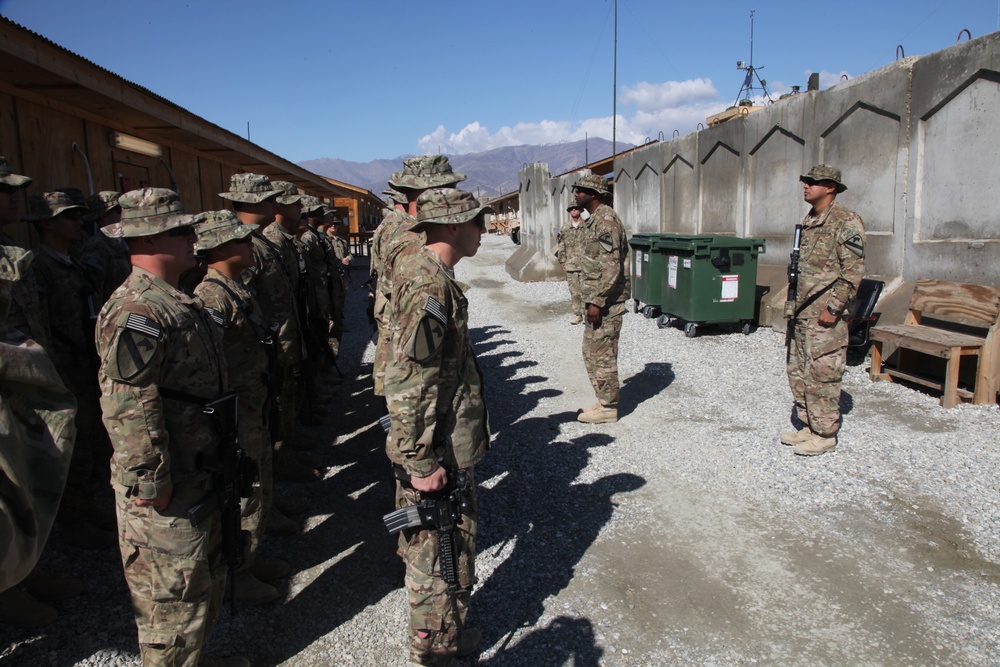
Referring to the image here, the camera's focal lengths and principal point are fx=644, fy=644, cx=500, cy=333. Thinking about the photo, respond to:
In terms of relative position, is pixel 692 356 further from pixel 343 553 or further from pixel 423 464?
pixel 423 464

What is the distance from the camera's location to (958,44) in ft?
22.3

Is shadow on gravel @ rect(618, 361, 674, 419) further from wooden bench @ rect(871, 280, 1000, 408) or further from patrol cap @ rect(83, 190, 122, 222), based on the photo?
patrol cap @ rect(83, 190, 122, 222)

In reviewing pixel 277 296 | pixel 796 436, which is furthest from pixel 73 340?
pixel 796 436

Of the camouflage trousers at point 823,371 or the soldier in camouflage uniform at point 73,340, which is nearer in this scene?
the soldier in camouflage uniform at point 73,340

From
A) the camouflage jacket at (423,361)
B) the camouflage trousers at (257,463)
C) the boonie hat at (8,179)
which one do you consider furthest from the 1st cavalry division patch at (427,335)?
the boonie hat at (8,179)

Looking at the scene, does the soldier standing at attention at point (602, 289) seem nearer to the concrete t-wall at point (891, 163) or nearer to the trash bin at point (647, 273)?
the concrete t-wall at point (891, 163)

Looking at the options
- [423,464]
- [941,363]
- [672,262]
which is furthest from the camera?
[672,262]

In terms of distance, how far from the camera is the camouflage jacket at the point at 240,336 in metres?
3.24

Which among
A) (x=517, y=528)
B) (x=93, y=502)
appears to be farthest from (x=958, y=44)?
(x=93, y=502)

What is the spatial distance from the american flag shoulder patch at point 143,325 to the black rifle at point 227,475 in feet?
1.17

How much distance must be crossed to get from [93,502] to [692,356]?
6.53 m

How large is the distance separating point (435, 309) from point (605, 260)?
3.53 meters

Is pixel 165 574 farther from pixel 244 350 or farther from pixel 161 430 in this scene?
pixel 244 350

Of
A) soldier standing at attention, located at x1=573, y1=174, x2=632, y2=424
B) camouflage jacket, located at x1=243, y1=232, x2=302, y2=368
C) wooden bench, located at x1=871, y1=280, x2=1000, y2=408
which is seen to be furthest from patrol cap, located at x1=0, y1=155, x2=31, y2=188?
wooden bench, located at x1=871, y1=280, x2=1000, y2=408
